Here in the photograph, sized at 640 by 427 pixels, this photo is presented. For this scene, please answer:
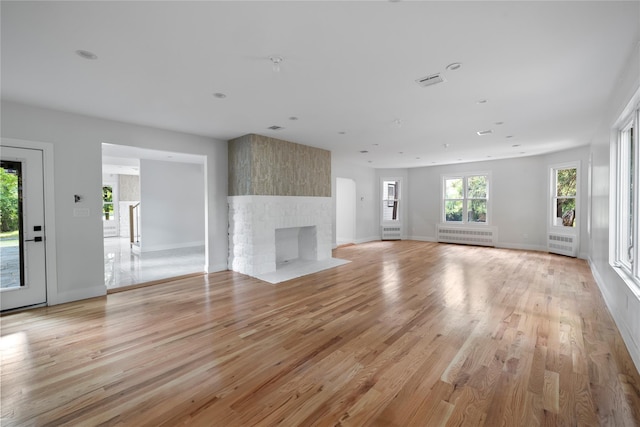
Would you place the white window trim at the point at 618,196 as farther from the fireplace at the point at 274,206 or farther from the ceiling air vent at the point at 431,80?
the fireplace at the point at 274,206

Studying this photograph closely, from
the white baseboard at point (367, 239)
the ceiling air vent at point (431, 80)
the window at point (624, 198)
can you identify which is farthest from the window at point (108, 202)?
the window at point (624, 198)

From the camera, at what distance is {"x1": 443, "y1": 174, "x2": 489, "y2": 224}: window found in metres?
8.82

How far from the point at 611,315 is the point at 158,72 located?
221 inches

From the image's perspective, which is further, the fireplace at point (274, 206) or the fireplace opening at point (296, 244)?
the fireplace opening at point (296, 244)

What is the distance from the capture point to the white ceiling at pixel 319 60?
1.91m

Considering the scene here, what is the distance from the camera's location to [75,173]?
3996 mm

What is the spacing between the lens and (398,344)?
270cm

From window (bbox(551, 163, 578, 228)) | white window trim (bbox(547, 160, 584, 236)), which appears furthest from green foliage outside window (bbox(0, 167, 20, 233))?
window (bbox(551, 163, 578, 228))

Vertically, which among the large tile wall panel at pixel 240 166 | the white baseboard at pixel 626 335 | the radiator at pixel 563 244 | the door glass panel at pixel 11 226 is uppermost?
the large tile wall panel at pixel 240 166

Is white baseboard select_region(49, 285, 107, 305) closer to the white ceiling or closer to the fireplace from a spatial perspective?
the fireplace

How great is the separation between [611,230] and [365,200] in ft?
21.9

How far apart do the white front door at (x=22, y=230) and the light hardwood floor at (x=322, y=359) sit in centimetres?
33

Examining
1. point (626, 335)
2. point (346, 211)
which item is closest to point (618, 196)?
point (626, 335)

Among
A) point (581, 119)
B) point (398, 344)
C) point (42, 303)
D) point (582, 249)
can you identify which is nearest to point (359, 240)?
point (582, 249)
